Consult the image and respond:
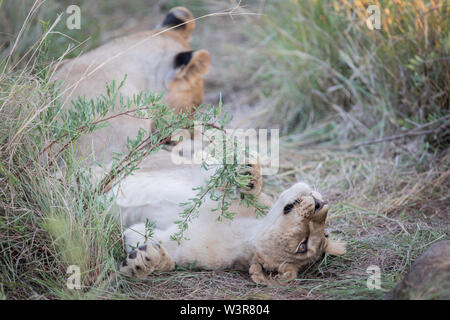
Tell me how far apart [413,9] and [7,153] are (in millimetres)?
2946

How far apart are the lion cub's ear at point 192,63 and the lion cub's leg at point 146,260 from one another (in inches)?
68.5

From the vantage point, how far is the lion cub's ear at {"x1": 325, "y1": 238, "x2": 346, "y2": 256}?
99.4 inches

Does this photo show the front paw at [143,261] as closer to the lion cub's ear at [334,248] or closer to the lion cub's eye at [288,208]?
the lion cub's eye at [288,208]

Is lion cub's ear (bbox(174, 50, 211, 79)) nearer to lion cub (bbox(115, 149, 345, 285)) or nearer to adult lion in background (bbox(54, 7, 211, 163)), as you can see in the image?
adult lion in background (bbox(54, 7, 211, 163))

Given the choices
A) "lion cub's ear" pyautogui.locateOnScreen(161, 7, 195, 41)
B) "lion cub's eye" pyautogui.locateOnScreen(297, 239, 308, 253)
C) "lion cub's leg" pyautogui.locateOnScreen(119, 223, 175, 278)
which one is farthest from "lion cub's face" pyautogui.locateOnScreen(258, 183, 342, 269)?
"lion cub's ear" pyautogui.locateOnScreen(161, 7, 195, 41)

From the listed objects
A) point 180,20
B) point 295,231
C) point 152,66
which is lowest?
point 295,231

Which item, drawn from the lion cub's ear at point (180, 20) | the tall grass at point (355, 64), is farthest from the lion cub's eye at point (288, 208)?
the lion cub's ear at point (180, 20)

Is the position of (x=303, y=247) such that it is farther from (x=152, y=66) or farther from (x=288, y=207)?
(x=152, y=66)

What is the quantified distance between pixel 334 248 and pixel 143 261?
95 centimetres

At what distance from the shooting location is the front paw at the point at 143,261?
87.7 inches

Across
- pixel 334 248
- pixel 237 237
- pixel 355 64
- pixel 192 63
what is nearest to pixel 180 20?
pixel 192 63

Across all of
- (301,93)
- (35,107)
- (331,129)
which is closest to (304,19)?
(301,93)

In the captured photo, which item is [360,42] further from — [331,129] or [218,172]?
[218,172]

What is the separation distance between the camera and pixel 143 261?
2.24 meters
